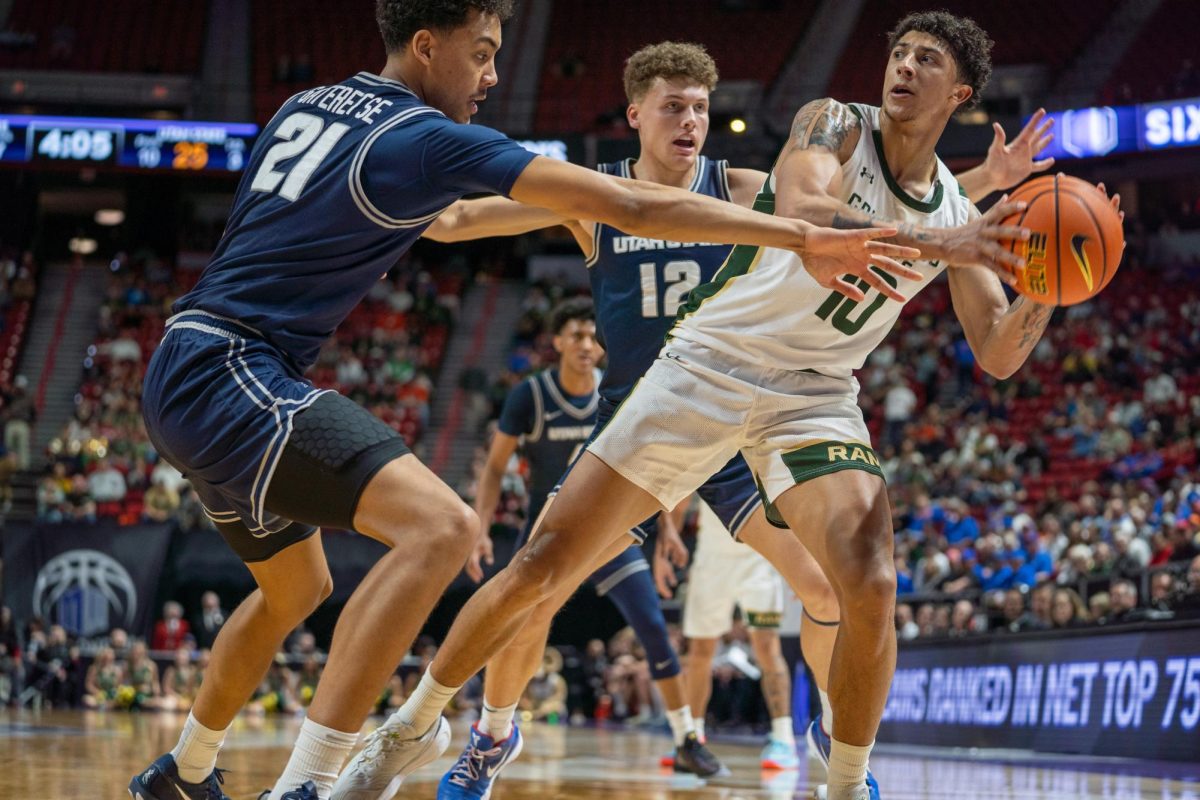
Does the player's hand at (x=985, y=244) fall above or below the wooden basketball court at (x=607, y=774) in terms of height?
above

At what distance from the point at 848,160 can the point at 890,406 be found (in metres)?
18.3

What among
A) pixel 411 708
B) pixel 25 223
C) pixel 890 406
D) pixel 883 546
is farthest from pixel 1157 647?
pixel 25 223

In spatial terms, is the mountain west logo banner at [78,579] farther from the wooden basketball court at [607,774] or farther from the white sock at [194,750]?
the white sock at [194,750]

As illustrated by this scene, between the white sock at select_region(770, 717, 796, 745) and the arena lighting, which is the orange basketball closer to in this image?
the white sock at select_region(770, 717, 796, 745)

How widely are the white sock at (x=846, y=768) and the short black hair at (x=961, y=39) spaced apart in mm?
2306

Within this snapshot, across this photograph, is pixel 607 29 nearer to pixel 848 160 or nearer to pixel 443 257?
pixel 443 257

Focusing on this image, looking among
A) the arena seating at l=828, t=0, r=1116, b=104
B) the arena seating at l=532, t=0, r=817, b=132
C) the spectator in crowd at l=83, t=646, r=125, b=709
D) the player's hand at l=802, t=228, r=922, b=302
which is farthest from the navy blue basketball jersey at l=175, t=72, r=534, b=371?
the arena seating at l=532, t=0, r=817, b=132

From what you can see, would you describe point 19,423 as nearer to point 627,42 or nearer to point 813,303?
point 627,42

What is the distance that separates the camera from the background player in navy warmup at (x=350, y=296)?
3.56 m

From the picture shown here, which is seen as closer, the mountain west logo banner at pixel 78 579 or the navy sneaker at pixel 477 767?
the navy sneaker at pixel 477 767

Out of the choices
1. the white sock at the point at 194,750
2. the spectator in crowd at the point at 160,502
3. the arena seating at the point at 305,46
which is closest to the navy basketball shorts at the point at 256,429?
the white sock at the point at 194,750

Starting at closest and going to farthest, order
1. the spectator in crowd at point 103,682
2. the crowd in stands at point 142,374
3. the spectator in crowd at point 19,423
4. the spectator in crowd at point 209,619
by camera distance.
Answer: the spectator in crowd at point 103,682 < the spectator in crowd at point 209,619 < the crowd in stands at point 142,374 < the spectator in crowd at point 19,423

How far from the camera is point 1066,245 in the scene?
13.4ft

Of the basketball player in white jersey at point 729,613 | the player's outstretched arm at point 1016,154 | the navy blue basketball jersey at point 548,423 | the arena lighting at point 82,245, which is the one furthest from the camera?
the arena lighting at point 82,245
